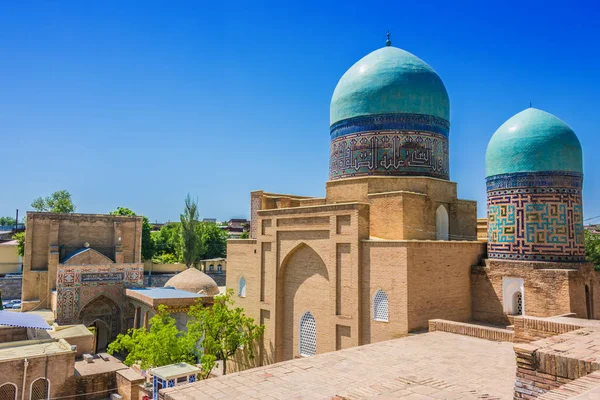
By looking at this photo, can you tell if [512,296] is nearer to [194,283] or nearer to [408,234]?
[408,234]

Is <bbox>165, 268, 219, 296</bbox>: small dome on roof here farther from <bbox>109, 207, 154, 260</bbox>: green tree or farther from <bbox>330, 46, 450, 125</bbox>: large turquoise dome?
<bbox>109, 207, 154, 260</bbox>: green tree

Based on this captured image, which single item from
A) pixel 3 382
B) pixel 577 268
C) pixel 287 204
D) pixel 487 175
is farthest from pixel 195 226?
pixel 577 268

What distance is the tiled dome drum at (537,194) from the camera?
1120 cm

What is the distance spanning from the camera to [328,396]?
612 cm

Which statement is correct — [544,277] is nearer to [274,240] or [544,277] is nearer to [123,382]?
[274,240]

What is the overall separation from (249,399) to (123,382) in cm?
824

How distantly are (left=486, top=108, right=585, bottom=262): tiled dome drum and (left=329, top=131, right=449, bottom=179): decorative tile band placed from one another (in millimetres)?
2256

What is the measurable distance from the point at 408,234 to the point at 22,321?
11.3 m

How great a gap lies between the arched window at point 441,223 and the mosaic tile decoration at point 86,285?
13.3 m

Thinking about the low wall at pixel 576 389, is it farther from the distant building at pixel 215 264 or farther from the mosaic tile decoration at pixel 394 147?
the distant building at pixel 215 264

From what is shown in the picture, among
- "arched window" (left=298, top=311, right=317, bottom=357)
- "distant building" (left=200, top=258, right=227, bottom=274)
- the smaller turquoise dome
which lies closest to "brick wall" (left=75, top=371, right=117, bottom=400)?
"arched window" (left=298, top=311, right=317, bottom=357)

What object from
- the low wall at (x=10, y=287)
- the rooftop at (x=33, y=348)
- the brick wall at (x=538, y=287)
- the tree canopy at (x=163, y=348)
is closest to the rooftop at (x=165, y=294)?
the rooftop at (x=33, y=348)

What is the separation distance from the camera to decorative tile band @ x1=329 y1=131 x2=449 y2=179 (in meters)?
13.6

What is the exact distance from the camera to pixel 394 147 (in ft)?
44.8
